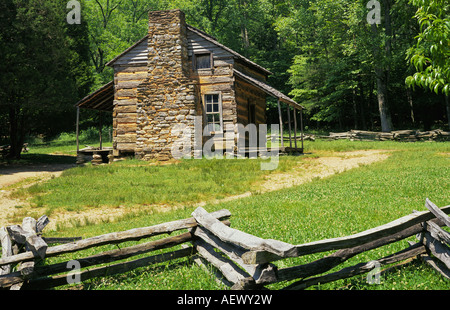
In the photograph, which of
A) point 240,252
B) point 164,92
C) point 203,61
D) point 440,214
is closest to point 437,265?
point 440,214

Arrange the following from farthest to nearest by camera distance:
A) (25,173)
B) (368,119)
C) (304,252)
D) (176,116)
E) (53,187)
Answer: (368,119) < (176,116) < (25,173) < (53,187) < (304,252)

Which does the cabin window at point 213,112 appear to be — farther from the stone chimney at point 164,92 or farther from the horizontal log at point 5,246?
the horizontal log at point 5,246

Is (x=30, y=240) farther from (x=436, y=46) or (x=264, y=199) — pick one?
(x=264, y=199)

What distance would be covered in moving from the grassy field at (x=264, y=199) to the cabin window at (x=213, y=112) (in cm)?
355

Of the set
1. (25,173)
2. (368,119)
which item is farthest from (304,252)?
(368,119)

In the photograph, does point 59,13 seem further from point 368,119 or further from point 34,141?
point 368,119

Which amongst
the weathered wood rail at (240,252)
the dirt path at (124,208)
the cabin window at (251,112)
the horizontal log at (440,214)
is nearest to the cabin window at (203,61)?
the cabin window at (251,112)

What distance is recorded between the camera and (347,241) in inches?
156

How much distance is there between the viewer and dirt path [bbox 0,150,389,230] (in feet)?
35.0

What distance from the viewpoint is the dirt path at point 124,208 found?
1068cm

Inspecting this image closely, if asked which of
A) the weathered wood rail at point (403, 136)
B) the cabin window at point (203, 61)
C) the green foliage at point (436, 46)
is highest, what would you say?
the cabin window at point (203, 61)

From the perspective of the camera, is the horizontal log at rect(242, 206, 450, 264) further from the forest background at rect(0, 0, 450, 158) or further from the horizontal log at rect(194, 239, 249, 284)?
the forest background at rect(0, 0, 450, 158)
